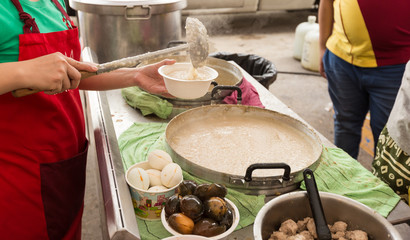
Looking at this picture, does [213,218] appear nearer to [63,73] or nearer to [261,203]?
[261,203]

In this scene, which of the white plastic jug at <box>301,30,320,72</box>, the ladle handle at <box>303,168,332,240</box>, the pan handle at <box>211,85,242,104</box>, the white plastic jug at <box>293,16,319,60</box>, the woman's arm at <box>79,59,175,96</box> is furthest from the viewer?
the white plastic jug at <box>293,16,319,60</box>

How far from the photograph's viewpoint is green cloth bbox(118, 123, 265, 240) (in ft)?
3.58

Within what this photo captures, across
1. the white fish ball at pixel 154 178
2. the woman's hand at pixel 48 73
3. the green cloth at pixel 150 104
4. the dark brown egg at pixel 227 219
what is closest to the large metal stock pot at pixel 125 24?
the green cloth at pixel 150 104

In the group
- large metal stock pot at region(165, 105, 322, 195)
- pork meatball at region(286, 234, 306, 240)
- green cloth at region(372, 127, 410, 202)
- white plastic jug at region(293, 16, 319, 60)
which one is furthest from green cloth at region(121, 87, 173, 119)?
white plastic jug at region(293, 16, 319, 60)

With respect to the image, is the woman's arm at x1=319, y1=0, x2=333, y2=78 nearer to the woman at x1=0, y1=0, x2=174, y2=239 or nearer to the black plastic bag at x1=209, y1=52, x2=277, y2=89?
the black plastic bag at x1=209, y1=52, x2=277, y2=89

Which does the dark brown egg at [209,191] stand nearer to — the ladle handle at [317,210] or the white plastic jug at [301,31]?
the ladle handle at [317,210]

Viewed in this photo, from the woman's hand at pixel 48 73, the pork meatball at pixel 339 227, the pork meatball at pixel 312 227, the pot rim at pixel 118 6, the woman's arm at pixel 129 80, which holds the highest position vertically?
the pot rim at pixel 118 6

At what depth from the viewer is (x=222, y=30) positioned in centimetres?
677

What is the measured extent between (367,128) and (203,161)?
2359 mm

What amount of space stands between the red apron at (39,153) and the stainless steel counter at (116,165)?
0.12 metres

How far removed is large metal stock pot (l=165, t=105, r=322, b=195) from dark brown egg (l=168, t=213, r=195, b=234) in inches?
8.8

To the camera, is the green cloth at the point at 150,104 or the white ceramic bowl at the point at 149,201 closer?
the white ceramic bowl at the point at 149,201

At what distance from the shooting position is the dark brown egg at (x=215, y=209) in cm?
100

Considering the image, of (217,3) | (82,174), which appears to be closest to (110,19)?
(82,174)
